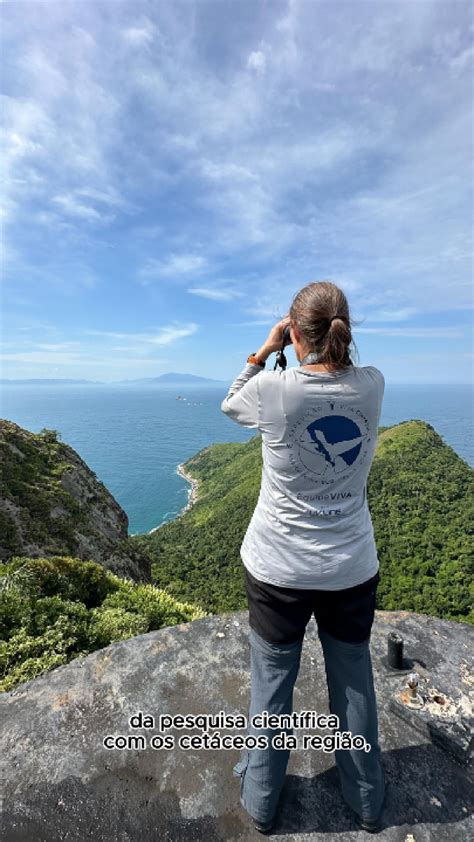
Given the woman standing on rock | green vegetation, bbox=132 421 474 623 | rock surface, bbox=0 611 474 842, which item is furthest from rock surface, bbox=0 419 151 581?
green vegetation, bbox=132 421 474 623

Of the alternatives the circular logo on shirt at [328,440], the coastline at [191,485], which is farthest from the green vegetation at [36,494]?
the coastline at [191,485]

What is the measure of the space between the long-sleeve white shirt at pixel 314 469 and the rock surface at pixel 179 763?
1692 mm

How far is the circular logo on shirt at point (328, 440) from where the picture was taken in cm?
181

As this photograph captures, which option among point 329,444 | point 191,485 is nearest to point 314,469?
point 329,444

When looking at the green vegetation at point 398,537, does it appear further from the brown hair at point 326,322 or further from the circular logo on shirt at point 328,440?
the brown hair at point 326,322

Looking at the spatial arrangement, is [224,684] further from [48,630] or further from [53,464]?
[53,464]

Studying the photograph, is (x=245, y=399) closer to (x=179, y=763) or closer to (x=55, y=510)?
(x=179, y=763)

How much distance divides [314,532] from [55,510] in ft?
49.5

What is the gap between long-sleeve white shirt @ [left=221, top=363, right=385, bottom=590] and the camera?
5.90ft

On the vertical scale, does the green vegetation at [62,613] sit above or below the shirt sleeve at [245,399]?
below

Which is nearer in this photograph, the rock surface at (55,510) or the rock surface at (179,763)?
the rock surface at (179,763)

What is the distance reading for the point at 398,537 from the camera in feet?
177

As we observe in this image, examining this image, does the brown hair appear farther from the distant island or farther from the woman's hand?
the distant island

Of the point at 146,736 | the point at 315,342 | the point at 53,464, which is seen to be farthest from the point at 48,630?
the point at 53,464
